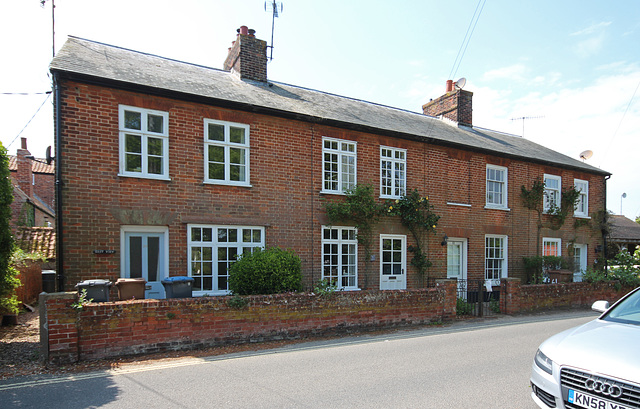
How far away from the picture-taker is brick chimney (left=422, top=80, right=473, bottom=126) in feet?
61.8

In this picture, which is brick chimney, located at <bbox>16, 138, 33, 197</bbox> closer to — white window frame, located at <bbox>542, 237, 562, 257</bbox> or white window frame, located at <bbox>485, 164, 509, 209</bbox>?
white window frame, located at <bbox>485, 164, 509, 209</bbox>

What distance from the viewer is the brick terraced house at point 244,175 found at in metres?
9.22

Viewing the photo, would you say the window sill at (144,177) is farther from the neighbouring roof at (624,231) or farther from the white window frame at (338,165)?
the neighbouring roof at (624,231)

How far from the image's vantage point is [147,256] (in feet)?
32.0

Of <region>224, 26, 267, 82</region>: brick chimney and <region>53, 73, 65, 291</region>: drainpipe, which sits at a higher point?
<region>224, 26, 267, 82</region>: brick chimney

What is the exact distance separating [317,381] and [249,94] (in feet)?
29.1

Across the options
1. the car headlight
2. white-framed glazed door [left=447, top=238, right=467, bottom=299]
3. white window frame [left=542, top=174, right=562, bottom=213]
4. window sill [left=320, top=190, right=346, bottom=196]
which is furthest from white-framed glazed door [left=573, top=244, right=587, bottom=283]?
the car headlight

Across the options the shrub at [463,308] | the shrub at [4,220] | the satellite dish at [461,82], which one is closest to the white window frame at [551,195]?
the satellite dish at [461,82]

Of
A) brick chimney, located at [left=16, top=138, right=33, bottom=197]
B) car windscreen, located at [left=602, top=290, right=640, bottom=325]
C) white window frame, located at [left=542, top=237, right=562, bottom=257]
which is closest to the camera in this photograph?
car windscreen, located at [left=602, top=290, right=640, bottom=325]

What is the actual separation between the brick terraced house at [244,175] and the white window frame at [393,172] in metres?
0.05

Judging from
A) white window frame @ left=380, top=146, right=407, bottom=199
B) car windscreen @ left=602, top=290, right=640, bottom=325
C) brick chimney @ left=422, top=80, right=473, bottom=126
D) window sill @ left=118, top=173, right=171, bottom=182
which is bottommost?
car windscreen @ left=602, top=290, right=640, bottom=325

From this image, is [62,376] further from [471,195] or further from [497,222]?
[497,222]

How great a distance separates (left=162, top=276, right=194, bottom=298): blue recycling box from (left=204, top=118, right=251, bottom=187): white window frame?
299cm

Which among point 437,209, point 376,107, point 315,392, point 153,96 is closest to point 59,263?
point 153,96
